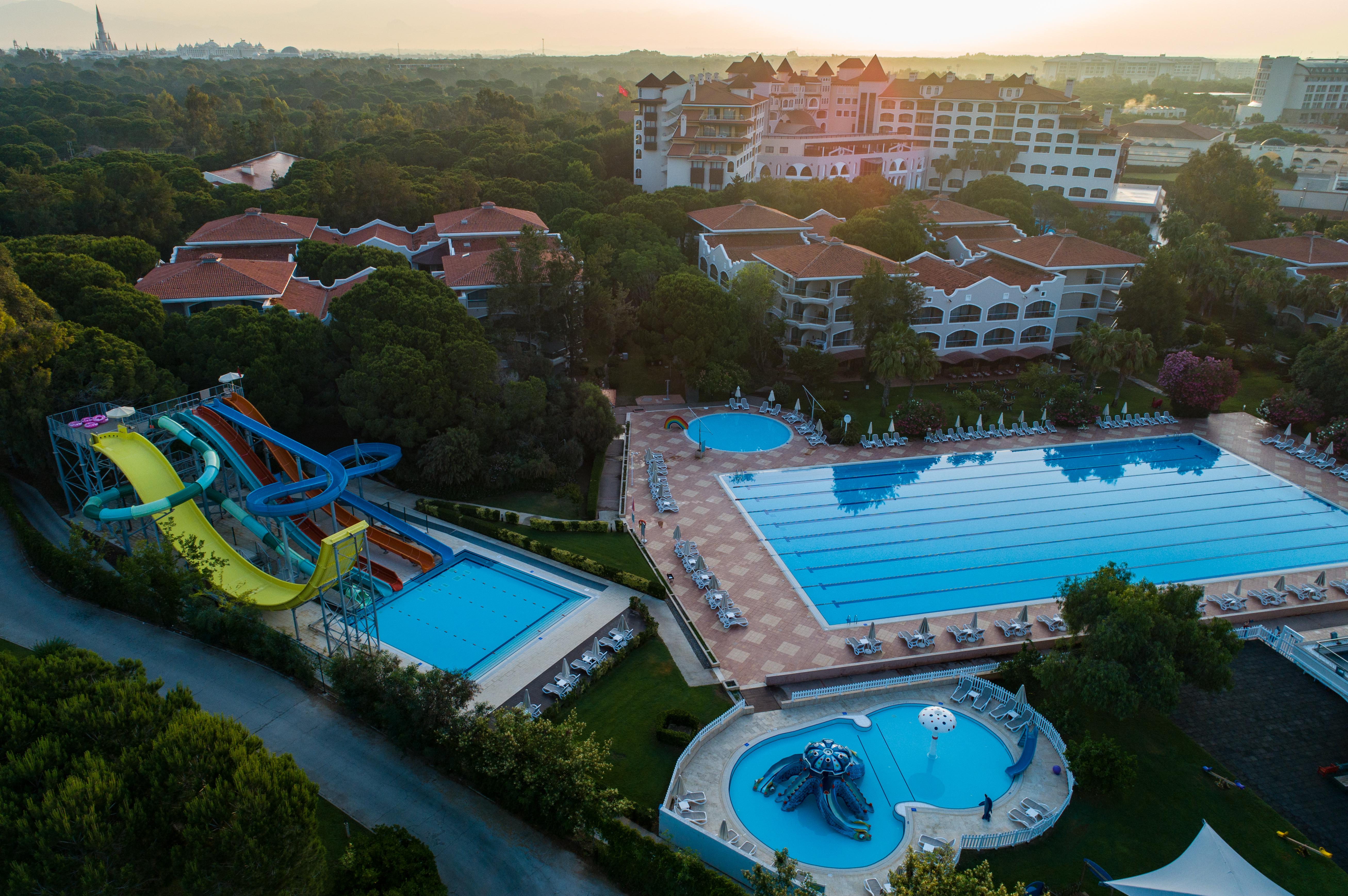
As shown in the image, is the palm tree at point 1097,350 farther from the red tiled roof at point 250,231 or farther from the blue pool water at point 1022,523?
the red tiled roof at point 250,231

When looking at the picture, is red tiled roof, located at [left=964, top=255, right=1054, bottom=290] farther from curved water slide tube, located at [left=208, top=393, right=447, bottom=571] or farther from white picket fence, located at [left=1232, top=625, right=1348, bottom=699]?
curved water slide tube, located at [left=208, top=393, right=447, bottom=571]

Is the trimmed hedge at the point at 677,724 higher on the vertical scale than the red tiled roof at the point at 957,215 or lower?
lower

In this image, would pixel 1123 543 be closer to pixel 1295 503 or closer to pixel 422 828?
pixel 1295 503

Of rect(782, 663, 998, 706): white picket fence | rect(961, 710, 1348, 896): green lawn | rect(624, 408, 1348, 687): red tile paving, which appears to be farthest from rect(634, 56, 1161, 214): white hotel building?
rect(961, 710, 1348, 896): green lawn

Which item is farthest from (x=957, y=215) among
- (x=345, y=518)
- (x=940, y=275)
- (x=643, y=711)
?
(x=643, y=711)

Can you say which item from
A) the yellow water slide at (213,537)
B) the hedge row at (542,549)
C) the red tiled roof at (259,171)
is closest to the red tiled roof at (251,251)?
the red tiled roof at (259,171)

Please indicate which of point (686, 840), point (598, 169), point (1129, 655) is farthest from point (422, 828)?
point (598, 169)
